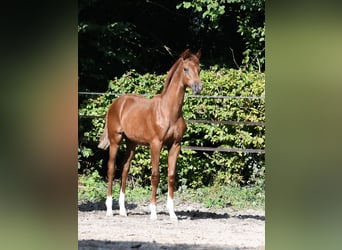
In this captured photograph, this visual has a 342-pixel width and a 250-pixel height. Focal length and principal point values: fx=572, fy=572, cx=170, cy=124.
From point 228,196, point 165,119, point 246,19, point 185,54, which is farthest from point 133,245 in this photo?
point 246,19

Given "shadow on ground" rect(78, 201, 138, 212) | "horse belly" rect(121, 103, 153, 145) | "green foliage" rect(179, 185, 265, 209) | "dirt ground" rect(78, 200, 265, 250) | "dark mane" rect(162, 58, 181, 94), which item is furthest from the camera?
"green foliage" rect(179, 185, 265, 209)

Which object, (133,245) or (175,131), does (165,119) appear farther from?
(133,245)

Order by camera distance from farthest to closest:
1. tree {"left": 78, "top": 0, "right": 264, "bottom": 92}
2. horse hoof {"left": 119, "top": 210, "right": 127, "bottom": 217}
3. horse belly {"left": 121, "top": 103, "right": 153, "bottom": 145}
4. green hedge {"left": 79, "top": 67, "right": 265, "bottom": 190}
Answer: tree {"left": 78, "top": 0, "right": 264, "bottom": 92}
green hedge {"left": 79, "top": 67, "right": 265, "bottom": 190}
horse hoof {"left": 119, "top": 210, "right": 127, "bottom": 217}
horse belly {"left": 121, "top": 103, "right": 153, "bottom": 145}

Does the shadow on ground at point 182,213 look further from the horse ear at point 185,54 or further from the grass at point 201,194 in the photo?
the horse ear at point 185,54

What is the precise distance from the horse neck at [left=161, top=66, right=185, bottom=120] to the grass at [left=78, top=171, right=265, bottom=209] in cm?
141

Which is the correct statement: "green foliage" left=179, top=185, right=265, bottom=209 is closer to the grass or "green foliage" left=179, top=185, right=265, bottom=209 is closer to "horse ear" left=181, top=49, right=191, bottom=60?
the grass

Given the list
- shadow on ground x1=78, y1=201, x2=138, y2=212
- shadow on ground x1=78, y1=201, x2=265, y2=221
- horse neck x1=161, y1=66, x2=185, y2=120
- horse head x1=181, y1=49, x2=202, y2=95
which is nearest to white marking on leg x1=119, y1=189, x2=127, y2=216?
shadow on ground x1=78, y1=201, x2=265, y2=221

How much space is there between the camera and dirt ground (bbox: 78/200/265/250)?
4.27m

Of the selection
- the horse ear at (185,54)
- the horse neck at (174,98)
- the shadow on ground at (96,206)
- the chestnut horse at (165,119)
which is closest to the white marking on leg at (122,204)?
the chestnut horse at (165,119)

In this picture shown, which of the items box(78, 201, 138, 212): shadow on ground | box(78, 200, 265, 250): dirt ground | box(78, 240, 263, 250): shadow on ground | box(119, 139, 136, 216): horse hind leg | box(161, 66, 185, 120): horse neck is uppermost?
box(161, 66, 185, 120): horse neck

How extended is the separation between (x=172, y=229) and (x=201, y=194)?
1.54 metres

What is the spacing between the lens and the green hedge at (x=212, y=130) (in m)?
6.48

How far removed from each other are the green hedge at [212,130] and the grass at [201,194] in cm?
15
